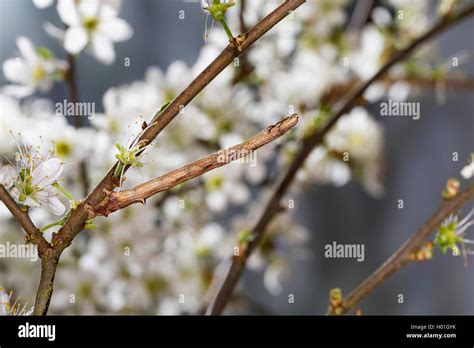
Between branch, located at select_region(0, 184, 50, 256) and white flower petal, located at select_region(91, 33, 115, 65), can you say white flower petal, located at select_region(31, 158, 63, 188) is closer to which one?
branch, located at select_region(0, 184, 50, 256)

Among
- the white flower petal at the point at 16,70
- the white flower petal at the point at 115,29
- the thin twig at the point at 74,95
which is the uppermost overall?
the white flower petal at the point at 115,29

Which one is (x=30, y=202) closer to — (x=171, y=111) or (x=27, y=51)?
(x=171, y=111)

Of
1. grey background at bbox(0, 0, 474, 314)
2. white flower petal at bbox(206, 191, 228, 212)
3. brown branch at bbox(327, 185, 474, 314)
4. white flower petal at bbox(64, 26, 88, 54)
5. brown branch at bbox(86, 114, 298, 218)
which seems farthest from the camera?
grey background at bbox(0, 0, 474, 314)

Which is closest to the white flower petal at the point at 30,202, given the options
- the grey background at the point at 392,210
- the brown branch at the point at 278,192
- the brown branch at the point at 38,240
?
the brown branch at the point at 38,240

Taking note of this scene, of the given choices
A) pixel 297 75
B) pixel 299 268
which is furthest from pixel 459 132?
pixel 297 75

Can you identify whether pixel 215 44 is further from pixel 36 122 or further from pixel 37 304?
pixel 37 304

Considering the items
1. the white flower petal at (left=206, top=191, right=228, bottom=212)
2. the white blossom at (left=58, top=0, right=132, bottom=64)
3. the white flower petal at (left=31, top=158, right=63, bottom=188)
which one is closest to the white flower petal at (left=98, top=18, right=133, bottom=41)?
the white blossom at (left=58, top=0, right=132, bottom=64)

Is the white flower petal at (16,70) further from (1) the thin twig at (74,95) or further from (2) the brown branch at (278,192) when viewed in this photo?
(2) the brown branch at (278,192)
